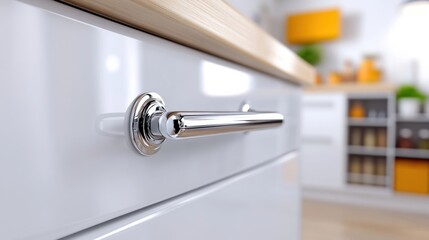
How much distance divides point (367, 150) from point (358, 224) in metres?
0.63

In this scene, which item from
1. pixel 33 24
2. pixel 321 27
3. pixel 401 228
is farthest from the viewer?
pixel 321 27

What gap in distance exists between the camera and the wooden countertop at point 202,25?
7.5 inches

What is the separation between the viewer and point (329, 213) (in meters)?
1.92

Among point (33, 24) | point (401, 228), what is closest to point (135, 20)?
point (33, 24)

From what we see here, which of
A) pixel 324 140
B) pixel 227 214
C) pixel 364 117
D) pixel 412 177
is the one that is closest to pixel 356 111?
pixel 364 117

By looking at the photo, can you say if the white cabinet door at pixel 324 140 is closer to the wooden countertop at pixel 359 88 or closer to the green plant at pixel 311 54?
the wooden countertop at pixel 359 88

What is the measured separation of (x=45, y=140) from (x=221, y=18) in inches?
7.2

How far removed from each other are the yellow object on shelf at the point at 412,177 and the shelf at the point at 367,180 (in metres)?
0.12

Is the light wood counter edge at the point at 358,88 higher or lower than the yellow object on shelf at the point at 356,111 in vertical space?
higher

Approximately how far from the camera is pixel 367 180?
2148mm

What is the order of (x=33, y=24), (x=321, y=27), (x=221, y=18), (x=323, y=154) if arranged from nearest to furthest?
(x=33, y=24), (x=221, y=18), (x=323, y=154), (x=321, y=27)

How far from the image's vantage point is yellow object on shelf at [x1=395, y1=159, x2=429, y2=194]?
6.28 ft

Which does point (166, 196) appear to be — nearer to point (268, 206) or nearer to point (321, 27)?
point (268, 206)

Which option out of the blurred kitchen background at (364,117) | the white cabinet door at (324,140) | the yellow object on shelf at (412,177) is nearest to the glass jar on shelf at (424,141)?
the blurred kitchen background at (364,117)
